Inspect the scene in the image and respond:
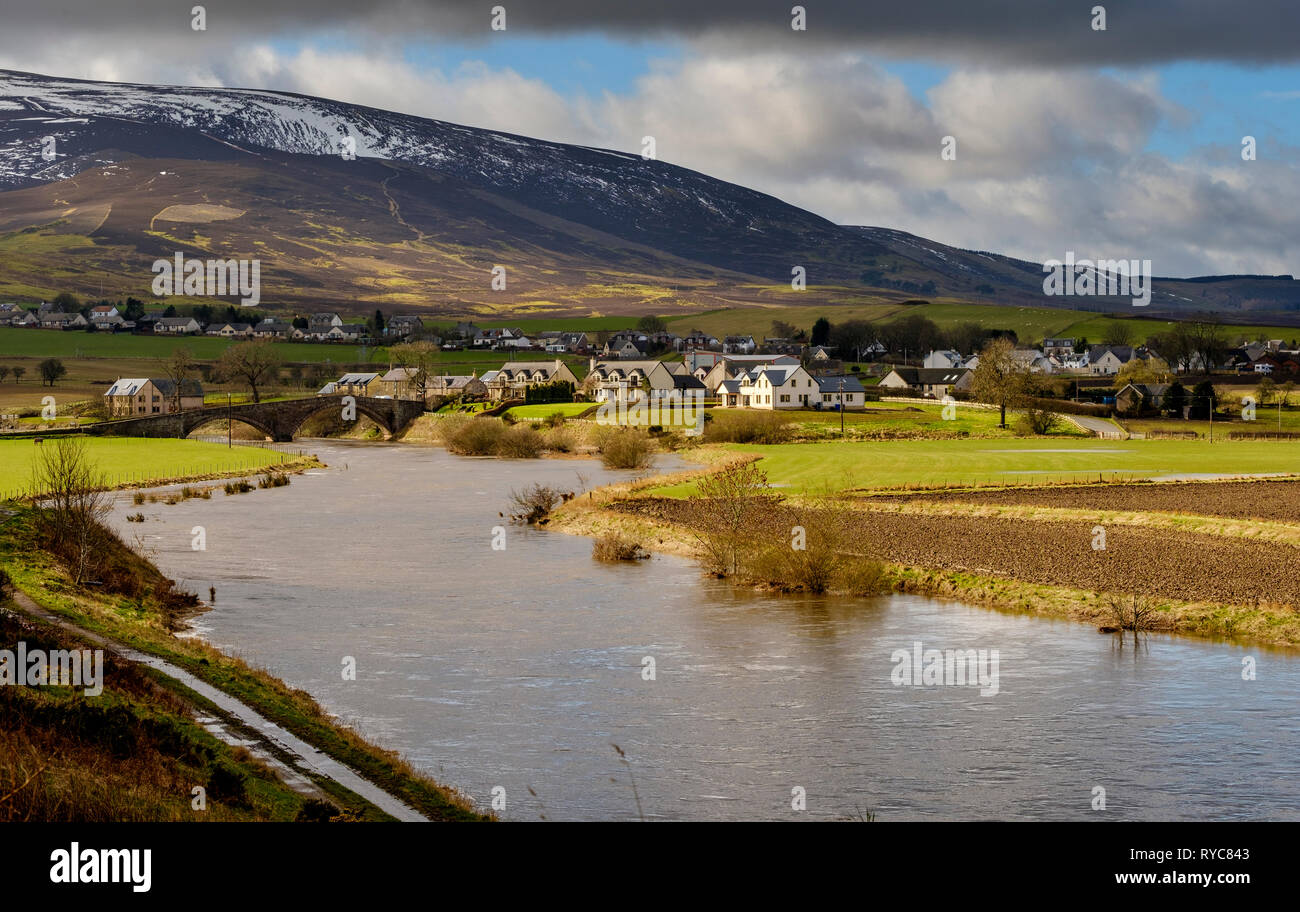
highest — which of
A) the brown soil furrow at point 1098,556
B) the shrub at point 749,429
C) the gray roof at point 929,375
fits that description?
the gray roof at point 929,375

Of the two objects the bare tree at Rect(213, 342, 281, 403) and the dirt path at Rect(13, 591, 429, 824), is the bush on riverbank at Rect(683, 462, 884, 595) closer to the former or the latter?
→ the dirt path at Rect(13, 591, 429, 824)

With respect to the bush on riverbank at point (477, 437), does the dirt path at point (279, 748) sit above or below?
below

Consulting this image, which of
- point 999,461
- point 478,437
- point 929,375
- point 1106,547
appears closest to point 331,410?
point 478,437

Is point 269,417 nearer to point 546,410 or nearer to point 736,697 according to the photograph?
point 546,410

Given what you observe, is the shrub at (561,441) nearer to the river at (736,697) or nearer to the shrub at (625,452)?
the shrub at (625,452)

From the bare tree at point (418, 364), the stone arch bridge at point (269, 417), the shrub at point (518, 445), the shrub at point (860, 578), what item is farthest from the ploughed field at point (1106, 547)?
the bare tree at point (418, 364)

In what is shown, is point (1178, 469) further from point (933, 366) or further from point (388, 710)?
point (933, 366)
